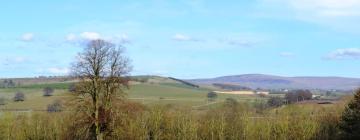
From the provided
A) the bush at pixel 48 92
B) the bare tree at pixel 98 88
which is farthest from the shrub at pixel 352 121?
the bush at pixel 48 92

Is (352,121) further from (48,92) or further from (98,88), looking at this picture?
(48,92)

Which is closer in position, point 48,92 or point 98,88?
point 98,88

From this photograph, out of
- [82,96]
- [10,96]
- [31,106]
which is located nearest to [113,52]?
[82,96]

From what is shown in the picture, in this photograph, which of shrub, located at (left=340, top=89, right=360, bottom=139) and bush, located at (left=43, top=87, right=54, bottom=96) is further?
bush, located at (left=43, top=87, right=54, bottom=96)

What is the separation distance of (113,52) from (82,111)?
6.46m

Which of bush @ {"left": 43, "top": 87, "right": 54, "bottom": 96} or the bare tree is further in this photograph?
bush @ {"left": 43, "top": 87, "right": 54, "bottom": 96}

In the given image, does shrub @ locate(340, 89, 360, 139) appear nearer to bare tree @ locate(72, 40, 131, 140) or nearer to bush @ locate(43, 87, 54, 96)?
bare tree @ locate(72, 40, 131, 140)

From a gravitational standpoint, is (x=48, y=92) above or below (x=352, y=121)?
above

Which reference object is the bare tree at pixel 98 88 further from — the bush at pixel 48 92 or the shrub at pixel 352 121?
the bush at pixel 48 92

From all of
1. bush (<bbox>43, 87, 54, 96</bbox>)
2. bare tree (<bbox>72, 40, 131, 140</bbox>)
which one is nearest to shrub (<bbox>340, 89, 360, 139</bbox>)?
bare tree (<bbox>72, 40, 131, 140</bbox>)

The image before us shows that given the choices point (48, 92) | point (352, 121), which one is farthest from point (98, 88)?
point (48, 92)

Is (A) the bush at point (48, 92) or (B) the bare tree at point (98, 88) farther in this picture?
(A) the bush at point (48, 92)

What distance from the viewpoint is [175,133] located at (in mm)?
67812

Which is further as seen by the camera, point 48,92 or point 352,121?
point 48,92
